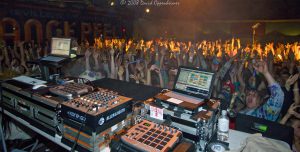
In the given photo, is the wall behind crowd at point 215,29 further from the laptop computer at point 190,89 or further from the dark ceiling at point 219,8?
the laptop computer at point 190,89

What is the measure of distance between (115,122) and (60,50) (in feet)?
4.07

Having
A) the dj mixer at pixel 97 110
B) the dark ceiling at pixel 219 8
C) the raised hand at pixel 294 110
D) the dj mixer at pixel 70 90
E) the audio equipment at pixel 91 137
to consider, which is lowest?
the raised hand at pixel 294 110

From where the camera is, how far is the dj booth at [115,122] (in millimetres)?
1348

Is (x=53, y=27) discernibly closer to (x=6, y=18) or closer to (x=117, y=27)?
(x=6, y=18)

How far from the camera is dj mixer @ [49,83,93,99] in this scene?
68.6 inches

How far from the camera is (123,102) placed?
1.63 m

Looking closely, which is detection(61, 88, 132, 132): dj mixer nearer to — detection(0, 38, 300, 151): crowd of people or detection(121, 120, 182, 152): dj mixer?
detection(121, 120, 182, 152): dj mixer

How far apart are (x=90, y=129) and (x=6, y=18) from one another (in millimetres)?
6871

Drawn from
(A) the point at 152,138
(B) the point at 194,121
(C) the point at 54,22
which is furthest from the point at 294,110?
(C) the point at 54,22

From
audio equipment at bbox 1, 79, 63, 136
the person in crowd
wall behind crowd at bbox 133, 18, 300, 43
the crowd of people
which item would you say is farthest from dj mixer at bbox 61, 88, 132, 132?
wall behind crowd at bbox 133, 18, 300, 43

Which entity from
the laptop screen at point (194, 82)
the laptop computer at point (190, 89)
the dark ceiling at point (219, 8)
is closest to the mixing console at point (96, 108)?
the laptop computer at point (190, 89)

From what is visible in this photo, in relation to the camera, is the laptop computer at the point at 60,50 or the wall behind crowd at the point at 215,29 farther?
the wall behind crowd at the point at 215,29

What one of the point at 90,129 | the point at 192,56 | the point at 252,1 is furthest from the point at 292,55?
the point at 90,129

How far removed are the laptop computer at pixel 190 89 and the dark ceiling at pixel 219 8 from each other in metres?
6.02
